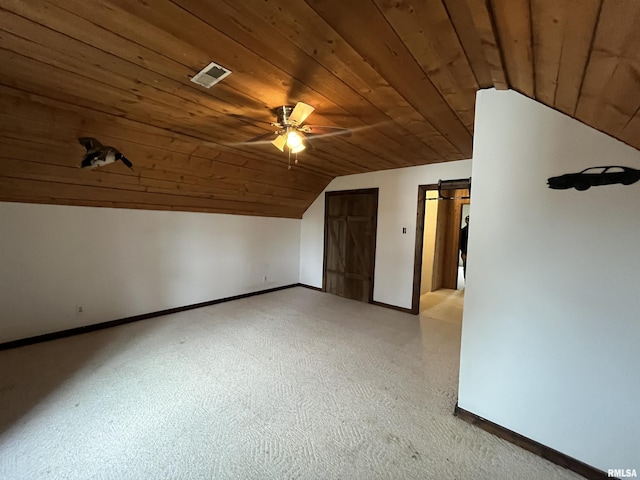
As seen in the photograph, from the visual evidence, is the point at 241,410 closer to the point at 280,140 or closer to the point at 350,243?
the point at 280,140

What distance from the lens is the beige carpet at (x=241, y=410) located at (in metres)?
1.52

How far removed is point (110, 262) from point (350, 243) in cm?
367

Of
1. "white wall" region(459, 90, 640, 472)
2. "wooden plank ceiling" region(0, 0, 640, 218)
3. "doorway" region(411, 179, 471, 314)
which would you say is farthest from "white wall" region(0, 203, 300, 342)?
"white wall" region(459, 90, 640, 472)

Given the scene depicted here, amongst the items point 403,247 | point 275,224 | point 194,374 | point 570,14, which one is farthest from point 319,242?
point 570,14

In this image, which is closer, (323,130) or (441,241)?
(323,130)

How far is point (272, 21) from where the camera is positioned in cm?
123

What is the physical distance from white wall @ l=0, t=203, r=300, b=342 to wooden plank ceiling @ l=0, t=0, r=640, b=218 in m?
0.38

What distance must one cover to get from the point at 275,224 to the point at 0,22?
14.0 feet

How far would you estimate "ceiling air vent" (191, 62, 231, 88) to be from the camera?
1581 millimetres

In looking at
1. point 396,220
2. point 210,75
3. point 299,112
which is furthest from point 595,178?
point 396,220

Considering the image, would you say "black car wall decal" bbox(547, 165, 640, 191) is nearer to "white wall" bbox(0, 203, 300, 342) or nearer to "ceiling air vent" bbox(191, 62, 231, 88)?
"ceiling air vent" bbox(191, 62, 231, 88)

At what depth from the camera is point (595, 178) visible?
1.48 metres

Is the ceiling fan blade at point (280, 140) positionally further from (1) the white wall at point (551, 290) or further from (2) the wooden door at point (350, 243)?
(2) the wooden door at point (350, 243)

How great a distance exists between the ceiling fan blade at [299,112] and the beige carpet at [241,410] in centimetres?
221
